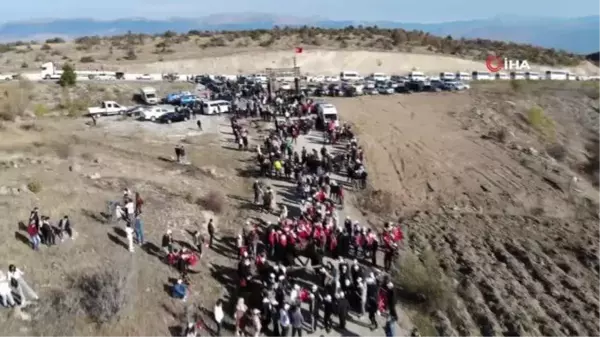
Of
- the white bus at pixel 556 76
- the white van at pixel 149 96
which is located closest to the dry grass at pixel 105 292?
the white van at pixel 149 96

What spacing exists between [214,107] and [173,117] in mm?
3284

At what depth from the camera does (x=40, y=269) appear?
66.9ft

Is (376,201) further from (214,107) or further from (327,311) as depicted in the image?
(214,107)

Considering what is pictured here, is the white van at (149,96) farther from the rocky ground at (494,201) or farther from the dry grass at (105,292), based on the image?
the dry grass at (105,292)

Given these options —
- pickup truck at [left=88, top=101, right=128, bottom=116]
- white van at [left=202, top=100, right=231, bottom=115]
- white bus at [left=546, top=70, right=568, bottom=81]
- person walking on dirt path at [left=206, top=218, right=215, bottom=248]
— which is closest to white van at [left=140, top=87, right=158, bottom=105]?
pickup truck at [left=88, top=101, right=128, bottom=116]

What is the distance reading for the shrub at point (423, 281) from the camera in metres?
21.9

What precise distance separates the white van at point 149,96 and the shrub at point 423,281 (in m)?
32.0

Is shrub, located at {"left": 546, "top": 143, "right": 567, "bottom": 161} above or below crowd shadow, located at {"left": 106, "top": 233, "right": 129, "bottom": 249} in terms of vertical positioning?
below

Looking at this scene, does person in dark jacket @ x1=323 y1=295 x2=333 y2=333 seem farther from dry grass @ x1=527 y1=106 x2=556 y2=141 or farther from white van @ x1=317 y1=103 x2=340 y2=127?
dry grass @ x1=527 y1=106 x2=556 y2=141

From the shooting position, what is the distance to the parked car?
44375mm

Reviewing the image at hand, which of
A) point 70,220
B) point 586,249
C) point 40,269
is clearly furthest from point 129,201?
point 586,249

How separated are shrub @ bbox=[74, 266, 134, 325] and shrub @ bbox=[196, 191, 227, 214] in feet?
25.0

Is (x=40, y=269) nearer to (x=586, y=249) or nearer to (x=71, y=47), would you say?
(x=586, y=249)

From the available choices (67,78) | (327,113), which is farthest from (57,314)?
(67,78)
